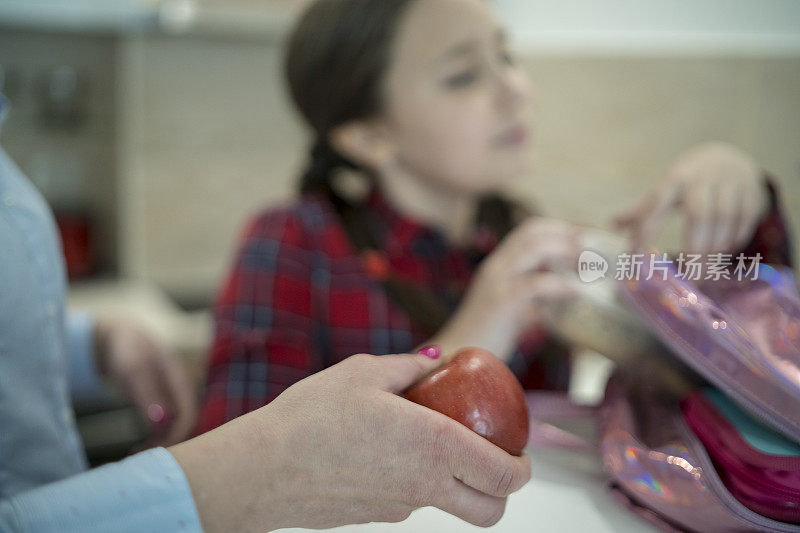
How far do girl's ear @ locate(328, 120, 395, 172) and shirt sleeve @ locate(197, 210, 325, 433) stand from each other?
10 cm

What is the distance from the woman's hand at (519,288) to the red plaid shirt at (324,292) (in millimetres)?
101

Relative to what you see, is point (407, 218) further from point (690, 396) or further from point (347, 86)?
point (690, 396)

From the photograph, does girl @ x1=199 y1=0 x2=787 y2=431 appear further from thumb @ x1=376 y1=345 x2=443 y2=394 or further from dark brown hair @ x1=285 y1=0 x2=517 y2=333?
thumb @ x1=376 y1=345 x2=443 y2=394

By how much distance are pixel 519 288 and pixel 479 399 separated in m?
0.22

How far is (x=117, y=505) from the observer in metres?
0.27

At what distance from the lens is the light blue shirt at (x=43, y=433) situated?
0.89 ft

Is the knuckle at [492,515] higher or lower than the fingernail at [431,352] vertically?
lower

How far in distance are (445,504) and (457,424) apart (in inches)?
1.3

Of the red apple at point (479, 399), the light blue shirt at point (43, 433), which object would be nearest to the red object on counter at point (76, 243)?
the light blue shirt at point (43, 433)

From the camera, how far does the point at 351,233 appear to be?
702mm

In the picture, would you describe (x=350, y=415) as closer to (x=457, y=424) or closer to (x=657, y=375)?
(x=457, y=424)

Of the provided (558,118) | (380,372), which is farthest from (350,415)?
(558,118)

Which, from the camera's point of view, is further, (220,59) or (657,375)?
(220,59)
